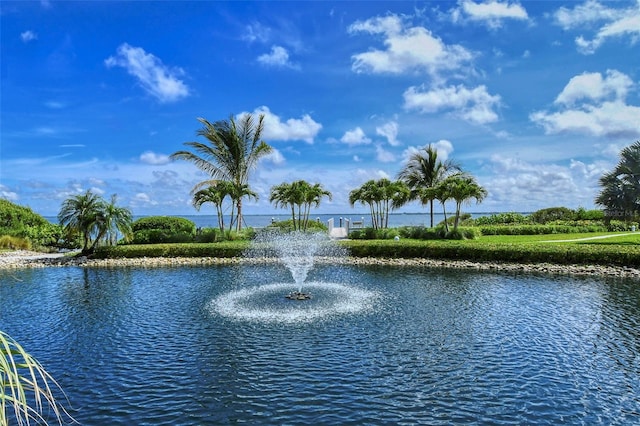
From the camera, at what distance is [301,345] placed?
11.0m

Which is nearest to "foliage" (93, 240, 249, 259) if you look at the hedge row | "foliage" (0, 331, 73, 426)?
the hedge row

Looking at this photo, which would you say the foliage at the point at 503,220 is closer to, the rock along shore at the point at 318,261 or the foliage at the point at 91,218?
the rock along shore at the point at 318,261

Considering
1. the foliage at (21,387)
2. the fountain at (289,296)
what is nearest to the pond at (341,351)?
the fountain at (289,296)

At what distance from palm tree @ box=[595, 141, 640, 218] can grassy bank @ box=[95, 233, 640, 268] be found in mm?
2425

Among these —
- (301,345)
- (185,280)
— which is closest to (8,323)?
(185,280)

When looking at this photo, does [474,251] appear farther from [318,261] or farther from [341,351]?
[341,351]

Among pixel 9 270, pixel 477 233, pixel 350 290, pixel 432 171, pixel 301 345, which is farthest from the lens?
pixel 432 171

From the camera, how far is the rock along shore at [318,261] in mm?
22141

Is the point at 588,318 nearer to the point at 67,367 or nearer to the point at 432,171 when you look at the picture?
the point at 67,367

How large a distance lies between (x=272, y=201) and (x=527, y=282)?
2314 centimetres

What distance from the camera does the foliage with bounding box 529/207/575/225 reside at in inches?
2035

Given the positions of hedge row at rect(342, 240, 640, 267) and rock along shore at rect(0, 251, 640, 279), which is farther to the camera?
hedge row at rect(342, 240, 640, 267)

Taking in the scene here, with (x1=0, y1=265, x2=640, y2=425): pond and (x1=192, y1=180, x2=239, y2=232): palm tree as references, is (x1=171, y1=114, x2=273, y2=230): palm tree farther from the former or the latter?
(x1=0, y1=265, x2=640, y2=425): pond

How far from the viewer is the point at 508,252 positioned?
24359 mm
